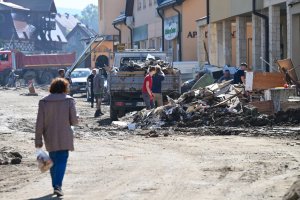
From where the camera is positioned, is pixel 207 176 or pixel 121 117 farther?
pixel 121 117

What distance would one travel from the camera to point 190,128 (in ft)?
66.3

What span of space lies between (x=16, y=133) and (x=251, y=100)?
21.1 feet

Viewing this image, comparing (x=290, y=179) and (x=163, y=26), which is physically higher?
(x=163, y=26)

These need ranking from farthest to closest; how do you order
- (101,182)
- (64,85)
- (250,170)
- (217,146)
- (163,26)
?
1. (163,26)
2. (217,146)
3. (250,170)
4. (101,182)
5. (64,85)

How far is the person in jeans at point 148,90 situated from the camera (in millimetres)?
23139

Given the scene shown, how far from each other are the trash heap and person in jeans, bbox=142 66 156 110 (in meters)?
0.70

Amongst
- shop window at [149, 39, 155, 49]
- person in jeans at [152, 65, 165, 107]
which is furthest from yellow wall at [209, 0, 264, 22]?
shop window at [149, 39, 155, 49]

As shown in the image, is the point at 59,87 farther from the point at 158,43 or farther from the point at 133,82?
the point at 158,43

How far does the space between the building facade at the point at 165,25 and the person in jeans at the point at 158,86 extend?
12792 millimetres

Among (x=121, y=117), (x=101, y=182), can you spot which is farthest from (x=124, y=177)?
(x=121, y=117)

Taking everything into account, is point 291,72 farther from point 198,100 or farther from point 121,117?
point 121,117

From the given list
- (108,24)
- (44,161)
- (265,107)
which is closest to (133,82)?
(265,107)

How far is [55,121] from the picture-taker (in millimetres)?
10164

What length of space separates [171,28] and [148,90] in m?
22.4
